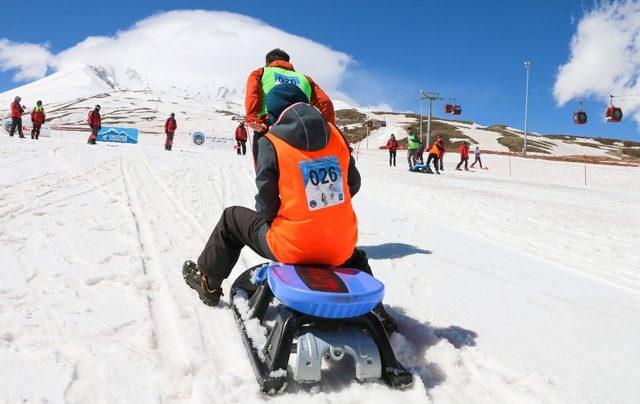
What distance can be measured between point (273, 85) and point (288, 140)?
1.81m

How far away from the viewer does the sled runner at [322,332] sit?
76.5 inches

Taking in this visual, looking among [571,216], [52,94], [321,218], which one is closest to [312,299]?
[321,218]

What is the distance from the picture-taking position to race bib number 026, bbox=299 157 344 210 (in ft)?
7.31

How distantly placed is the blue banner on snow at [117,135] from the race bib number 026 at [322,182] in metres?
32.5

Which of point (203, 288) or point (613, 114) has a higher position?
point (613, 114)

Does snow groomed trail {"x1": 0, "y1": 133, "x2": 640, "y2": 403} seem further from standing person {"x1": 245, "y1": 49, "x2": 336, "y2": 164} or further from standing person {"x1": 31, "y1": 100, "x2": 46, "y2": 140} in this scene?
standing person {"x1": 31, "y1": 100, "x2": 46, "y2": 140}

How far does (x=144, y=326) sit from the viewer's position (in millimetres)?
2465

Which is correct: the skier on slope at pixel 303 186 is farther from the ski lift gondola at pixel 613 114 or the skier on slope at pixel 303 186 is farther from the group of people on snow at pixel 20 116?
the ski lift gondola at pixel 613 114

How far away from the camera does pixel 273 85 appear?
388 centimetres

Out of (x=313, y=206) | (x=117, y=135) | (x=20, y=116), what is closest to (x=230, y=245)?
(x=313, y=206)

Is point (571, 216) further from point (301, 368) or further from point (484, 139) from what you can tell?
point (484, 139)

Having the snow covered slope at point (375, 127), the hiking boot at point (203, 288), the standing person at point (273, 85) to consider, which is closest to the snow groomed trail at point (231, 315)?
the hiking boot at point (203, 288)

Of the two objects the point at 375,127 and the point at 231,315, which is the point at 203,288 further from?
the point at 375,127

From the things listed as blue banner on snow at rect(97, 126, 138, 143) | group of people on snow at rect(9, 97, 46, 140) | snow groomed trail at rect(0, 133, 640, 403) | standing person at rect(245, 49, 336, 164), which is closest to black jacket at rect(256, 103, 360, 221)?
snow groomed trail at rect(0, 133, 640, 403)
